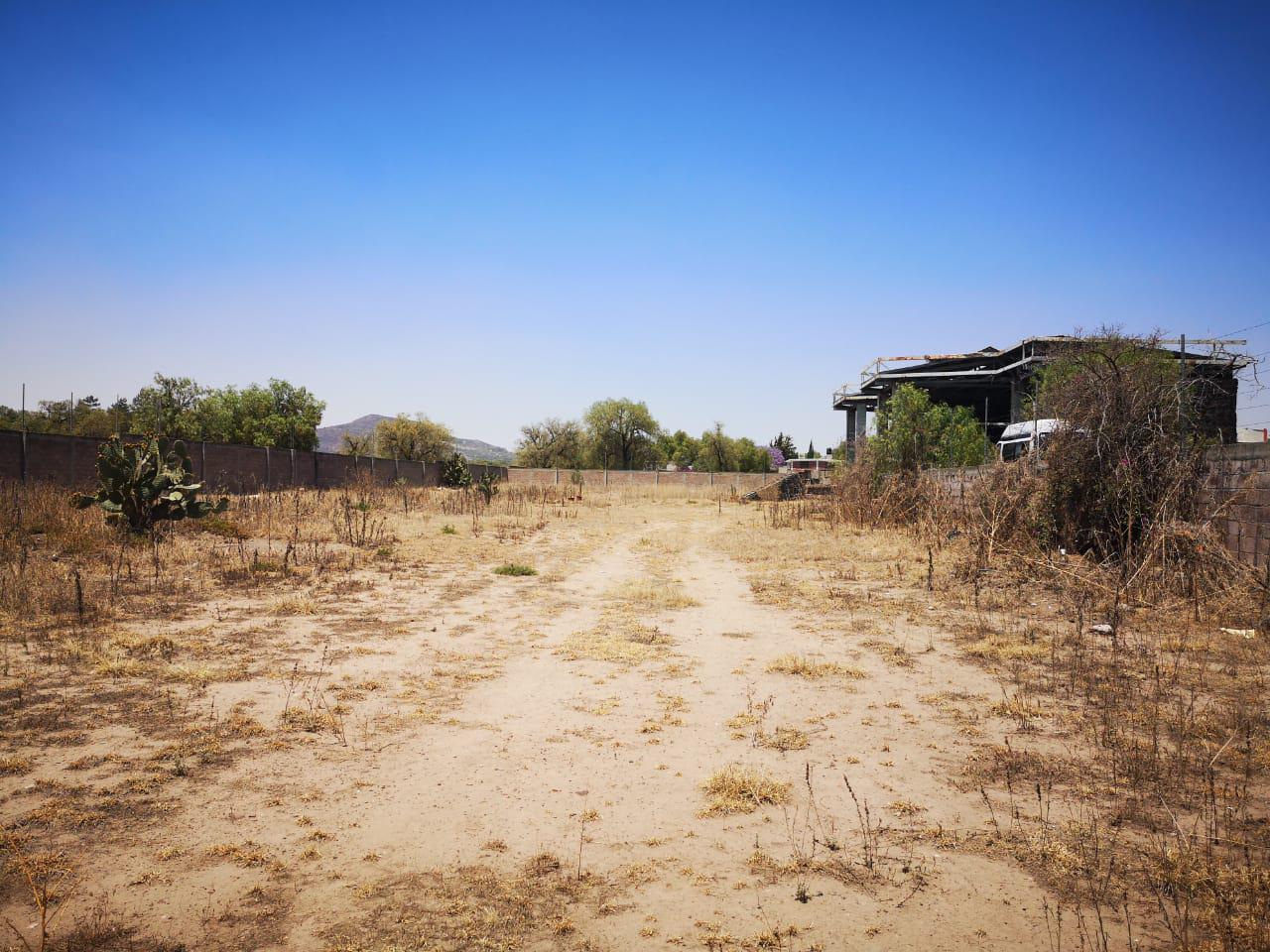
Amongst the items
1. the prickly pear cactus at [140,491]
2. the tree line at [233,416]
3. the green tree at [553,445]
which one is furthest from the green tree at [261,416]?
the prickly pear cactus at [140,491]

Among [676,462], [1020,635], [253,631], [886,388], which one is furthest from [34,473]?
[676,462]

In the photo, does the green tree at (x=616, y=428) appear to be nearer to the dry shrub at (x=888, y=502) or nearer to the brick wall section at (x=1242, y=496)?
the dry shrub at (x=888, y=502)

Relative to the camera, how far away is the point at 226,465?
20922mm

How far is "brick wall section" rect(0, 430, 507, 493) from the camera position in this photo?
15117 mm

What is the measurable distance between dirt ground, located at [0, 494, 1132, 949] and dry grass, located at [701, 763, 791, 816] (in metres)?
0.02

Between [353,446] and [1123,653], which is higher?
[353,446]

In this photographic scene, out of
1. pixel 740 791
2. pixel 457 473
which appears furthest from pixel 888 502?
pixel 457 473

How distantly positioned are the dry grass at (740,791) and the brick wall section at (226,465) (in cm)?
1485

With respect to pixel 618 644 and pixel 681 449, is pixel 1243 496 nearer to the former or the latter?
pixel 618 644

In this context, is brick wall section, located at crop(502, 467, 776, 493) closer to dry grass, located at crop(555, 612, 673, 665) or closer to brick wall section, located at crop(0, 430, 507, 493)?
brick wall section, located at crop(0, 430, 507, 493)

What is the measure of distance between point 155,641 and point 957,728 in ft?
23.3

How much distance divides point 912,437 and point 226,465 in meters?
20.7

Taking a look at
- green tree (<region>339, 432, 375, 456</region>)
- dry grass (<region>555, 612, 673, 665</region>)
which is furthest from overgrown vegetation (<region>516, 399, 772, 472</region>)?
dry grass (<region>555, 612, 673, 665</region>)

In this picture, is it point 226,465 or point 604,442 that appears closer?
point 226,465
